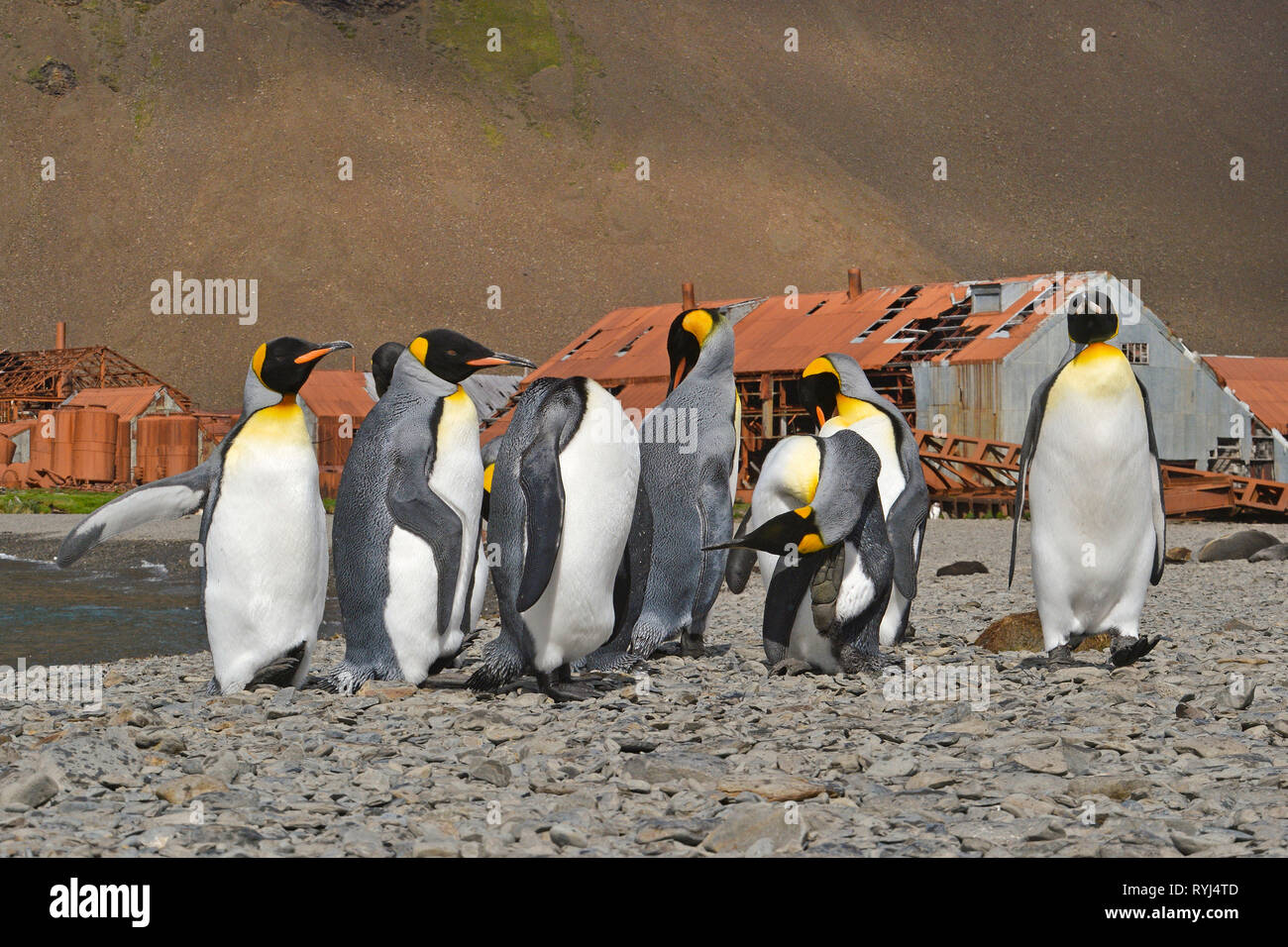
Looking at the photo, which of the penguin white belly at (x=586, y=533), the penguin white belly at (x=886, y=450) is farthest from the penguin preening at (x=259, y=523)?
the penguin white belly at (x=886, y=450)

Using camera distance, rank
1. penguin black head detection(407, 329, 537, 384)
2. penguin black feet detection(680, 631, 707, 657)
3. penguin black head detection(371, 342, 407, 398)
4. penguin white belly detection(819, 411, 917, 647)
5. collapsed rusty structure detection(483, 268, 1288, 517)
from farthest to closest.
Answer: collapsed rusty structure detection(483, 268, 1288, 517) → penguin black feet detection(680, 631, 707, 657) → penguin white belly detection(819, 411, 917, 647) → penguin black head detection(371, 342, 407, 398) → penguin black head detection(407, 329, 537, 384)

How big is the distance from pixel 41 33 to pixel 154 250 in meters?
21.0

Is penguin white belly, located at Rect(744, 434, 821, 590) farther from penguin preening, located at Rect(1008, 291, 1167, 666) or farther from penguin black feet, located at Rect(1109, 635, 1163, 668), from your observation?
penguin black feet, located at Rect(1109, 635, 1163, 668)

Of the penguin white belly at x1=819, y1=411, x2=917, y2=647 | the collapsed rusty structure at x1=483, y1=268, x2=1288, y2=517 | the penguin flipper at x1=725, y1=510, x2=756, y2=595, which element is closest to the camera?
the penguin flipper at x1=725, y1=510, x2=756, y2=595

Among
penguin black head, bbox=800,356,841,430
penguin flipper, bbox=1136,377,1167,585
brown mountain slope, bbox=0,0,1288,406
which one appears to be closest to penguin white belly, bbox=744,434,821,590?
penguin black head, bbox=800,356,841,430

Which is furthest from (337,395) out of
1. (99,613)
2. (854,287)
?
(99,613)

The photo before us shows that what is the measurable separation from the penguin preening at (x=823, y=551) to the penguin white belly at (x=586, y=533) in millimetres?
649

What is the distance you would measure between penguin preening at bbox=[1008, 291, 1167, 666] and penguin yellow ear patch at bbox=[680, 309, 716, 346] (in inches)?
84.5

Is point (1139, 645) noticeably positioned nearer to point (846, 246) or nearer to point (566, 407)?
point (566, 407)

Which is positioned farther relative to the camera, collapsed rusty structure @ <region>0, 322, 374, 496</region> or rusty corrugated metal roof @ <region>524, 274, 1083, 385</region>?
collapsed rusty structure @ <region>0, 322, 374, 496</region>

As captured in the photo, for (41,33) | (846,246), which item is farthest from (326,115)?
(846,246)

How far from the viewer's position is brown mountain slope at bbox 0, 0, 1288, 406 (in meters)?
77.4

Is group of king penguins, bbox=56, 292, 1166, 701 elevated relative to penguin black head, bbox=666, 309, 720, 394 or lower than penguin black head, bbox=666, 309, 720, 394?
lower

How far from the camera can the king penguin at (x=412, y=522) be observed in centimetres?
668
